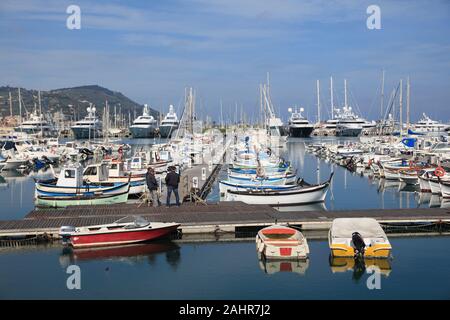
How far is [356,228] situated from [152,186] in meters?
10.5

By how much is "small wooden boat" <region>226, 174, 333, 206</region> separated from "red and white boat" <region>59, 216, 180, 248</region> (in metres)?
8.93

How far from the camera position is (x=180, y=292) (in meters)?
18.0

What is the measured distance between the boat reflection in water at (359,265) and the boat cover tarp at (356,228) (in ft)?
2.66

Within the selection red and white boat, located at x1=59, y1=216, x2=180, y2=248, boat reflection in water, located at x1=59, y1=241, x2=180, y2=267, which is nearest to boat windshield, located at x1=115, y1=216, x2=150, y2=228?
red and white boat, located at x1=59, y1=216, x2=180, y2=248

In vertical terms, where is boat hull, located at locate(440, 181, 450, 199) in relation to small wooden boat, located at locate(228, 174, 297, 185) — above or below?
below

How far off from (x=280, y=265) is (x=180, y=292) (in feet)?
13.1

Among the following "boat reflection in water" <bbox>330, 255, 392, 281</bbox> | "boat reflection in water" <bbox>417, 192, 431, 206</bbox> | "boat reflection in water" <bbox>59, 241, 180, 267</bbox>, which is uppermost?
"boat reflection in water" <bbox>59, 241, 180, 267</bbox>

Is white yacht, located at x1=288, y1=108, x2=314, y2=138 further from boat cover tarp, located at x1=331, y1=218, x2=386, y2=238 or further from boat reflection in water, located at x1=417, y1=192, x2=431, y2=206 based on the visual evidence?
boat cover tarp, located at x1=331, y1=218, x2=386, y2=238

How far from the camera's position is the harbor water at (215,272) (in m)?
17.9

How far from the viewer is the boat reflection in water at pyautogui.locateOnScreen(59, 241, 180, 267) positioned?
2145 cm

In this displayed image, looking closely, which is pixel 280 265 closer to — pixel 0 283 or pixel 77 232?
pixel 77 232

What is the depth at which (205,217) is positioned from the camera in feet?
84.0

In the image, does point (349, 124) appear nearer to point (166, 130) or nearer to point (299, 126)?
point (299, 126)

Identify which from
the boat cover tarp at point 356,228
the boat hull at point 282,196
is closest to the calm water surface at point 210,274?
the boat cover tarp at point 356,228
